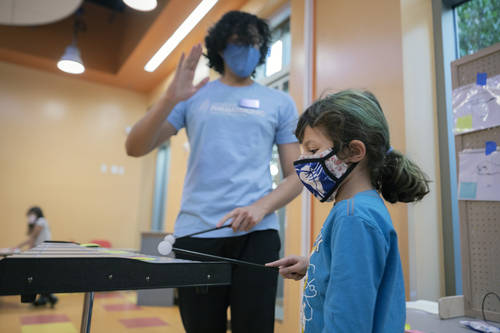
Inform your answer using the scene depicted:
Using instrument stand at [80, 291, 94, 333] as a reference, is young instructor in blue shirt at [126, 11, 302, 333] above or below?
above

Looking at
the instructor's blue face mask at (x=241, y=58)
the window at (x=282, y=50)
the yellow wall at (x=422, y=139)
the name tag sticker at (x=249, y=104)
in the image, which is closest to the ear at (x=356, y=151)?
the name tag sticker at (x=249, y=104)

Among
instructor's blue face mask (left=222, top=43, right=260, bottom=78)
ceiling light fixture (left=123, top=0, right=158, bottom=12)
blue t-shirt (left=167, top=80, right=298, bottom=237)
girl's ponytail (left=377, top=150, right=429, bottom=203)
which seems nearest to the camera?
girl's ponytail (left=377, top=150, right=429, bottom=203)

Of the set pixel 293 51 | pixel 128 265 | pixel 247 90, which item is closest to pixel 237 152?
pixel 247 90

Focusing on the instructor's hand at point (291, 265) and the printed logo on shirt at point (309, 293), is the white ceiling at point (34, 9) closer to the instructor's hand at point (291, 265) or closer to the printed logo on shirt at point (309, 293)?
the instructor's hand at point (291, 265)

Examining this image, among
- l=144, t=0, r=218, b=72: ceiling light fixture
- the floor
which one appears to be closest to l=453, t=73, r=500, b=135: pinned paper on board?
l=144, t=0, r=218, b=72: ceiling light fixture

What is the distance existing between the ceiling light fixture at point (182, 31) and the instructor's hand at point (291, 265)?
2.19m

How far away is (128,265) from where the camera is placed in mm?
704

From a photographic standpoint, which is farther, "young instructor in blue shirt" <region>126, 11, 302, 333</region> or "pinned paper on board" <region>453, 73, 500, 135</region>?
"pinned paper on board" <region>453, 73, 500, 135</region>

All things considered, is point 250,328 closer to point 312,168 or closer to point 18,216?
point 312,168

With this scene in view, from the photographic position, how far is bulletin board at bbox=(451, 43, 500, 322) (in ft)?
4.57

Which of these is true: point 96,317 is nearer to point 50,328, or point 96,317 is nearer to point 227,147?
point 50,328

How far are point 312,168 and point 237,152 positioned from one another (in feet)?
1.33

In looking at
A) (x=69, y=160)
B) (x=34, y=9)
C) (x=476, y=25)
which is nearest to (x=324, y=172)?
(x=476, y=25)

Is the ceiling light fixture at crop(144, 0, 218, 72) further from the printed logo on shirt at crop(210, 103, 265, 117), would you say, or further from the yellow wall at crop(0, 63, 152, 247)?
the yellow wall at crop(0, 63, 152, 247)
